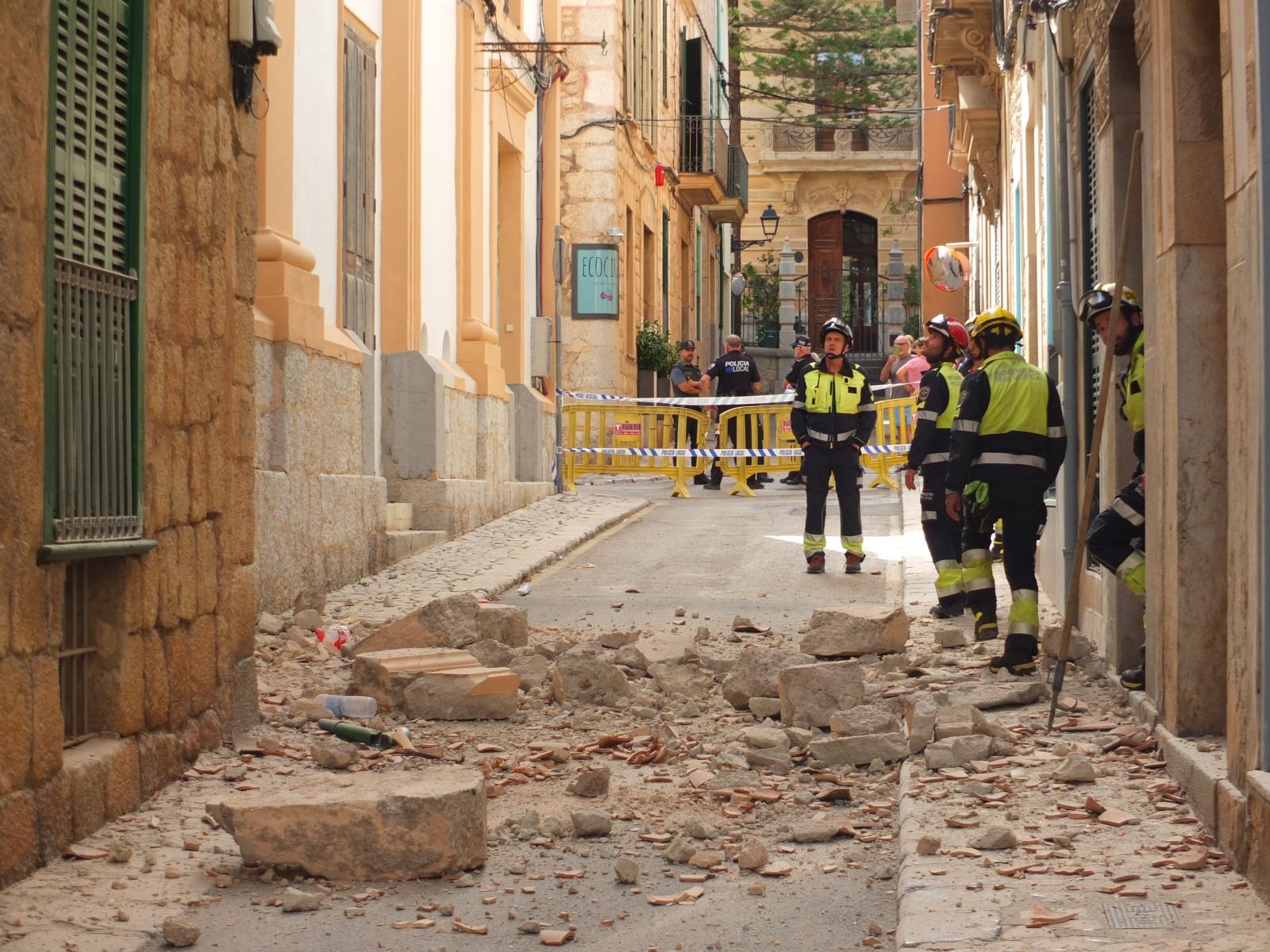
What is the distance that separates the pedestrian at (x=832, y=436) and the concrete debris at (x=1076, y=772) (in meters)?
7.44

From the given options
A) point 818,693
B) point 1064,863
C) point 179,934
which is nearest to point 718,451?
point 818,693

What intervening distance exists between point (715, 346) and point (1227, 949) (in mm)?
36712

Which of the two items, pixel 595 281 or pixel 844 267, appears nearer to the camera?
pixel 595 281

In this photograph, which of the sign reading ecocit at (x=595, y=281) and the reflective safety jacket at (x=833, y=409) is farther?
the sign reading ecocit at (x=595, y=281)

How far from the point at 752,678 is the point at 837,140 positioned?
1728 inches

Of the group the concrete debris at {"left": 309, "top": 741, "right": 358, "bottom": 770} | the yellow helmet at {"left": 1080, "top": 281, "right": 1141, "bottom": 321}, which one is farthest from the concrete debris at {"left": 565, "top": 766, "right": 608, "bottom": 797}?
the yellow helmet at {"left": 1080, "top": 281, "right": 1141, "bottom": 321}

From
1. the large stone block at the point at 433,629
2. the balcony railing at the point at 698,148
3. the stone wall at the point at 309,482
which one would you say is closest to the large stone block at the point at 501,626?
the large stone block at the point at 433,629

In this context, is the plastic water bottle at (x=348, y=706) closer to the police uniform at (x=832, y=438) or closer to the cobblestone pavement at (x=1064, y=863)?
the cobblestone pavement at (x=1064, y=863)

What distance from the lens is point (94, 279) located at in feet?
19.3

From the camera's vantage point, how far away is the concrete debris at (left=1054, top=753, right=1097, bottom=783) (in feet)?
20.1

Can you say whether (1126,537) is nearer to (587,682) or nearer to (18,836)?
(587,682)

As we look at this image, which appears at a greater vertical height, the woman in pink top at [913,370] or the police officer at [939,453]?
the woman in pink top at [913,370]

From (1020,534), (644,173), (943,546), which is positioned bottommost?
(943,546)

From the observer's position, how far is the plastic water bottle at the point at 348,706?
7941 millimetres
